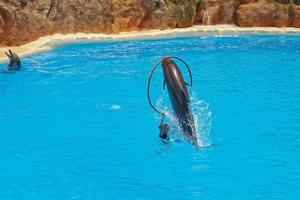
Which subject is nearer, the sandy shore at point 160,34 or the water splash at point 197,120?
the water splash at point 197,120

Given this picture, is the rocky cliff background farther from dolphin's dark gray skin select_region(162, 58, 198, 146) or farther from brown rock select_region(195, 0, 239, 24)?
dolphin's dark gray skin select_region(162, 58, 198, 146)

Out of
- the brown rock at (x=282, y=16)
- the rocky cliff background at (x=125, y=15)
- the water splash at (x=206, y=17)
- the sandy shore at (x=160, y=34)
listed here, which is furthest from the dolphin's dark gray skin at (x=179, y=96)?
the water splash at (x=206, y=17)

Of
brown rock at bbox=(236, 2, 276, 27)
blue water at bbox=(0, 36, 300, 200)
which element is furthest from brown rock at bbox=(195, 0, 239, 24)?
blue water at bbox=(0, 36, 300, 200)

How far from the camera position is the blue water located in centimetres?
765

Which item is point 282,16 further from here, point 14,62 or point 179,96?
point 179,96

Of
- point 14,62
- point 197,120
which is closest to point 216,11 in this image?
point 14,62

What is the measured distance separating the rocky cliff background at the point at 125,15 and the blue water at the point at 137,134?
326 centimetres

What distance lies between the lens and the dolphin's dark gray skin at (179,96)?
309 inches

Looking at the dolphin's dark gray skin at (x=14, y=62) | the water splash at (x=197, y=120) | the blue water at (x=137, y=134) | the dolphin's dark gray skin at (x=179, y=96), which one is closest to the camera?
the blue water at (x=137, y=134)

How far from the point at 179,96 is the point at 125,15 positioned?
15.6m

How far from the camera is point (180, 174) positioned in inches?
317

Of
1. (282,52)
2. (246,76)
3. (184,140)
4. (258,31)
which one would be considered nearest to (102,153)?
(184,140)

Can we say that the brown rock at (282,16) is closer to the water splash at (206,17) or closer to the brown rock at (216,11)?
the brown rock at (216,11)

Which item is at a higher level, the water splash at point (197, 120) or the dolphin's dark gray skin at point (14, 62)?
the dolphin's dark gray skin at point (14, 62)
